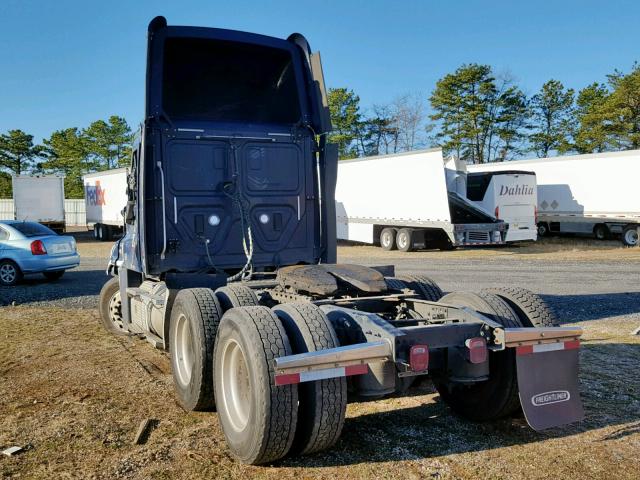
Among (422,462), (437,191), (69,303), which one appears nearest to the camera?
(422,462)

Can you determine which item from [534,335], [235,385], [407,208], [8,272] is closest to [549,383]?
[534,335]

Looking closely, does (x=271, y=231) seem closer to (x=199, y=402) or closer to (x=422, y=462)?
(x=199, y=402)

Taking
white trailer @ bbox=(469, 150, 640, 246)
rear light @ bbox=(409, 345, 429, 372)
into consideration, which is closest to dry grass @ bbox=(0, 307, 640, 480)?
rear light @ bbox=(409, 345, 429, 372)

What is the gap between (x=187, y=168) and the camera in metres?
6.74

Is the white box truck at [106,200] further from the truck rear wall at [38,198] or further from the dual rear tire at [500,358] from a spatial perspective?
the dual rear tire at [500,358]

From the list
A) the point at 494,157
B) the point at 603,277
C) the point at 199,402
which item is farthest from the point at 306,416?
the point at 494,157

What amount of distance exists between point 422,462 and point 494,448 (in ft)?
2.01

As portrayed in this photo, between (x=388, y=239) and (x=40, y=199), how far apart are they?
19.3 m

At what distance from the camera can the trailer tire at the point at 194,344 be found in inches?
191

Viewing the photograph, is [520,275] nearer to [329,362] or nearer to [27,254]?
[27,254]

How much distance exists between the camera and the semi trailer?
12.7 feet

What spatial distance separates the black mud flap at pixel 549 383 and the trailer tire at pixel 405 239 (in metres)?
18.4

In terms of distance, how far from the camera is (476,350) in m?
4.01

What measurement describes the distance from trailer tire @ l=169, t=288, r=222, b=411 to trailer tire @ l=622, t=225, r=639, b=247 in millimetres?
22751
